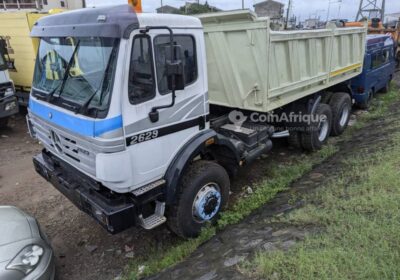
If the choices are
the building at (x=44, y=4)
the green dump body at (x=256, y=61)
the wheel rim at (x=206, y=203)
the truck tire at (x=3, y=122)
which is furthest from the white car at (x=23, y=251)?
the building at (x=44, y=4)

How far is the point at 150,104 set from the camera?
114 inches

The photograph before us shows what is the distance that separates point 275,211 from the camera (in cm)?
384

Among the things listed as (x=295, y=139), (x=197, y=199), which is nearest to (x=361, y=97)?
(x=295, y=139)

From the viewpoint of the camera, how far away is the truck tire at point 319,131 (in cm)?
560

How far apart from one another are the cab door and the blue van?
605 centimetres

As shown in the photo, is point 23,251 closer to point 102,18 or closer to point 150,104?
point 150,104

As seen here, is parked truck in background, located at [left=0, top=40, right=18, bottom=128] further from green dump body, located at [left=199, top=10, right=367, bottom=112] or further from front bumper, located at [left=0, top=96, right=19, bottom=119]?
green dump body, located at [left=199, top=10, right=367, bottom=112]

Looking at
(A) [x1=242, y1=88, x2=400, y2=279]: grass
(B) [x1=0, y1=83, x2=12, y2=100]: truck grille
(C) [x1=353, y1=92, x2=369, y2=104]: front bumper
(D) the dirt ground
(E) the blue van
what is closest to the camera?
(A) [x1=242, y1=88, x2=400, y2=279]: grass

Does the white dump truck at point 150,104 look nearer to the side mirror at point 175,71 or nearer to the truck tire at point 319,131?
the side mirror at point 175,71

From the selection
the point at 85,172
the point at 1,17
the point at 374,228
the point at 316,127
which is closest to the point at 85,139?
the point at 85,172

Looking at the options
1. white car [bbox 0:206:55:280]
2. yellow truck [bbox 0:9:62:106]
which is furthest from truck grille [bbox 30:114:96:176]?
yellow truck [bbox 0:9:62:106]

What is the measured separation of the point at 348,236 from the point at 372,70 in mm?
6774

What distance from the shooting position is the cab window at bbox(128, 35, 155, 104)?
8.90 ft

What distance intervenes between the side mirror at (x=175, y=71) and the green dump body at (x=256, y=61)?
4.74 feet
